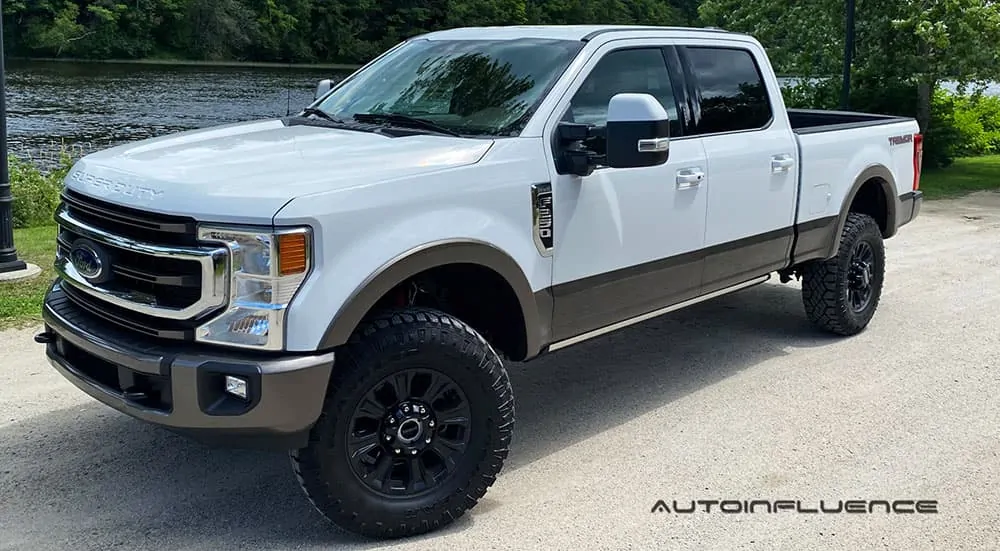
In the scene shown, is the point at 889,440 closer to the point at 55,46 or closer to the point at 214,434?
the point at 214,434

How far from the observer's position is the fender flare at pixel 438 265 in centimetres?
349

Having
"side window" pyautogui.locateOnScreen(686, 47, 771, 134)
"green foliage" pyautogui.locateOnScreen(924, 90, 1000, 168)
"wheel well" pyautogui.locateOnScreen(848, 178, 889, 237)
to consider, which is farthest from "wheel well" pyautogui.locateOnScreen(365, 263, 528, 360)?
"green foliage" pyautogui.locateOnScreen(924, 90, 1000, 168)

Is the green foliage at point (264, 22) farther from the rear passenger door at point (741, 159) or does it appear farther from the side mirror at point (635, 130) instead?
the side mirror at point (635, 130)

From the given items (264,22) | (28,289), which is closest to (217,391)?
(28,289)

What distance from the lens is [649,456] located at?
4.62 meters

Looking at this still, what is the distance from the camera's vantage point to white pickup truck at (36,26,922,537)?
340cm

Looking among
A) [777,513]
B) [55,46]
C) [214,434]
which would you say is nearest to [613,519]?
[777,513]

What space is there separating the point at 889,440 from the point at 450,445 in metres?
2.30

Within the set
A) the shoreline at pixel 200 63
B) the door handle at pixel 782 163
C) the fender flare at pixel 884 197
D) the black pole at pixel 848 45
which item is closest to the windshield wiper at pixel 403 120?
the door handle at pixel 782 163

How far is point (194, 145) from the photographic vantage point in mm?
4148

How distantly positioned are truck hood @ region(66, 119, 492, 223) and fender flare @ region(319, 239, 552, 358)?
0.31 m

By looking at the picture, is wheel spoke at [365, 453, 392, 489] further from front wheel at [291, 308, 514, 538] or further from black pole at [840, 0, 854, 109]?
black pole at [840, 0, 854, 109]

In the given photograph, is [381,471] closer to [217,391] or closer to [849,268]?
[217,391]

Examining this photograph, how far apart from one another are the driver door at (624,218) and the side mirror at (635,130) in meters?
0.31
